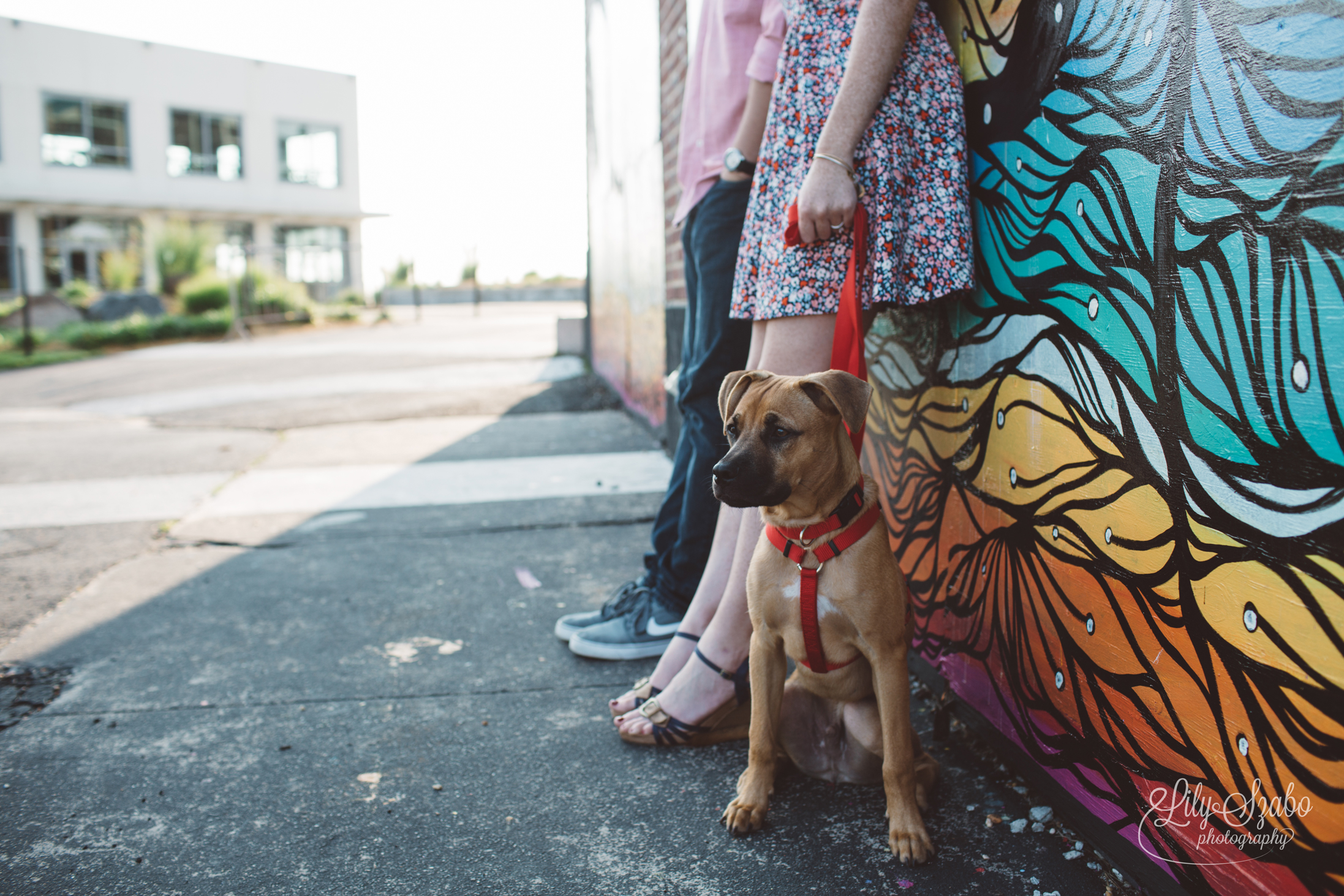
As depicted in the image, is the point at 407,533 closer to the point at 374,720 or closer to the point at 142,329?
the point at 374,720

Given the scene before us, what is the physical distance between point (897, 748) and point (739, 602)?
1.95ft

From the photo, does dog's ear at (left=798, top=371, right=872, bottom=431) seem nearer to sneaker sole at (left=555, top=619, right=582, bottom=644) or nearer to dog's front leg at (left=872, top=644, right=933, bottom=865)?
dog's front leg at (left=872, top=644, right=933, bottom=865)

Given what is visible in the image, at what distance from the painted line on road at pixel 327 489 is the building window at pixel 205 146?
27557 millimetres

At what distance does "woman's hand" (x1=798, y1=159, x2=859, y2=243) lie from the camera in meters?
2.05

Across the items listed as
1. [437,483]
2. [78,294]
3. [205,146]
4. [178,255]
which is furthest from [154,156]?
[437,483]

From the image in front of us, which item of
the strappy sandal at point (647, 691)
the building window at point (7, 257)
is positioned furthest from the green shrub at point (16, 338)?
the strappy sandal at point (647, 691)

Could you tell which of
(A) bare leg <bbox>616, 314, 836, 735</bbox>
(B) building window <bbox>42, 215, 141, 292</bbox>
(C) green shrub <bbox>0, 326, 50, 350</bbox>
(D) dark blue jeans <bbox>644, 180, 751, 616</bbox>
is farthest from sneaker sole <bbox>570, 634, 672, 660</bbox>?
(B) building window <bbox>42, 215, 141, 292</bbox>

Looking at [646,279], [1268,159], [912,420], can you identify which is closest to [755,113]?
[912,420]

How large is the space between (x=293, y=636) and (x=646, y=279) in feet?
14.3

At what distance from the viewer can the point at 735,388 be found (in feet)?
7.04

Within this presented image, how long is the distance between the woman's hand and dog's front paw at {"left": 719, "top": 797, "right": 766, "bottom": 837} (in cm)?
136

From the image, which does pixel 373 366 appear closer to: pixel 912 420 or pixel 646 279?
pixel 646 279

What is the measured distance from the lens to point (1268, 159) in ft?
4.42

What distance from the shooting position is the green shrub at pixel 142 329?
17828 millimetres
